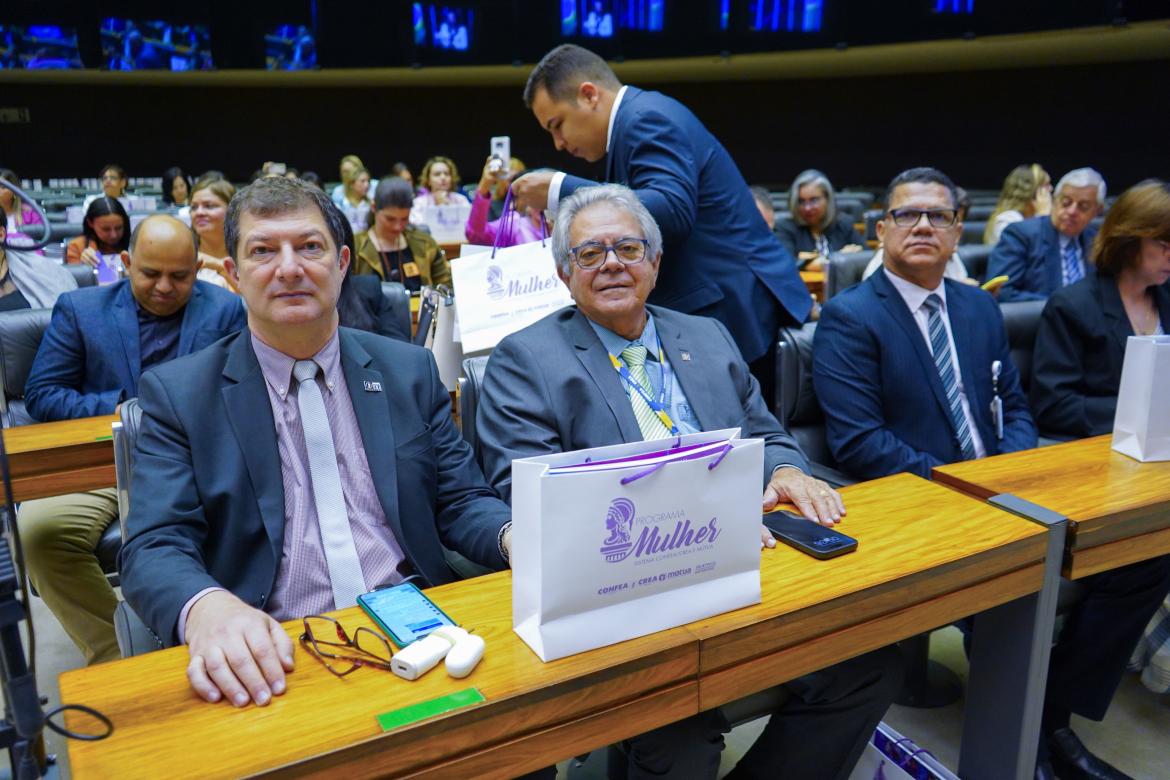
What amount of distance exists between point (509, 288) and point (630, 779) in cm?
140

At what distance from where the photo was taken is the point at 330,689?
1.12 m

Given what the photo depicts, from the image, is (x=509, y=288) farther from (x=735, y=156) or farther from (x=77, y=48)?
(x=77, y=48)

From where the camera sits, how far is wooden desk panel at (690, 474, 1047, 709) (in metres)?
1.29

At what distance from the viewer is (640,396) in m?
1.91

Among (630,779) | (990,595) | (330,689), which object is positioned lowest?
(630,779)

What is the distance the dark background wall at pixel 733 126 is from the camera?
1009cm

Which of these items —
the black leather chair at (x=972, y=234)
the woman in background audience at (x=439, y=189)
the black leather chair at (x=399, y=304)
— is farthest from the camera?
the woman in background audience at (x=439, y=189)

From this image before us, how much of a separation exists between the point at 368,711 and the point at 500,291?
156cm

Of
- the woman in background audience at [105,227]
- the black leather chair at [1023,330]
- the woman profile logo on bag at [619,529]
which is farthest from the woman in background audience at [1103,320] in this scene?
the woman in background audience at [105,227]

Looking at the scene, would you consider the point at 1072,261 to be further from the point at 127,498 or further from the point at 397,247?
the point at 127,498

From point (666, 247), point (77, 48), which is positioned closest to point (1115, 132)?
point (666, 247)

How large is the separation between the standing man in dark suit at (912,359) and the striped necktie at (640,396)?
62 cm

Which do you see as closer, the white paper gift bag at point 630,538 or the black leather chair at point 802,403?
the white paper gift bag at point 630,538

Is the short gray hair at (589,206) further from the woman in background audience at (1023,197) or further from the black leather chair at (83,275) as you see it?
the woman in background audience at (1023,197)
